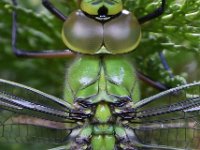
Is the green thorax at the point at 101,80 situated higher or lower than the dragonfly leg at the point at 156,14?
lower

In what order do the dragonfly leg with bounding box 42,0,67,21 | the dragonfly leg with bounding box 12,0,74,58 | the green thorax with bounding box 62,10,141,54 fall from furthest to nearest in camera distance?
the dragonfly leg with bounding box 12,0,74,58, the dragonfly leg with bounding box 42,0,67,21, the green thorax with bounding box 62,10,141,54

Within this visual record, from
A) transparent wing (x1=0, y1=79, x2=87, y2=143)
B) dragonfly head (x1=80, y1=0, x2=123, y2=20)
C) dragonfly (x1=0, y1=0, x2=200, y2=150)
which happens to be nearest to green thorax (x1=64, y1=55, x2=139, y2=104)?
dragonfly (x1=0, y1=0, x2=200, y2=150)

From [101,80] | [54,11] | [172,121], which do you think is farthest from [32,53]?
[172,121]

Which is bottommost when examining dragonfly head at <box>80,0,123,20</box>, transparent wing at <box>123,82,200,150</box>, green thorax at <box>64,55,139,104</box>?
transparent wing at <box>123,82,200,150</box>

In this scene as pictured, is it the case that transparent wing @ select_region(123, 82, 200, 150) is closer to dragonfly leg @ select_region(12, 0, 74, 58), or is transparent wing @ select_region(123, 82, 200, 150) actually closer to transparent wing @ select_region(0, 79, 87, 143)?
transparent wing @ select_region(0, 79, 87, 143)

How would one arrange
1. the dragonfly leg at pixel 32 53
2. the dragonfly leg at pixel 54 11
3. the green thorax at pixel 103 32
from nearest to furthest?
1. the green thorax at pixel 103 32
2. the dragonfly leg at pixel 54 11
3. the dragonfly leg at pixel 32 53

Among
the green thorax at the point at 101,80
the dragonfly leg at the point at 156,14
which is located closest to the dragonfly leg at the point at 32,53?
the green thorax at the point at 101,80

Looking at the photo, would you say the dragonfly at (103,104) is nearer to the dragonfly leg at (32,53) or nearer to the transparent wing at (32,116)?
the transparent wing at (32,116)
